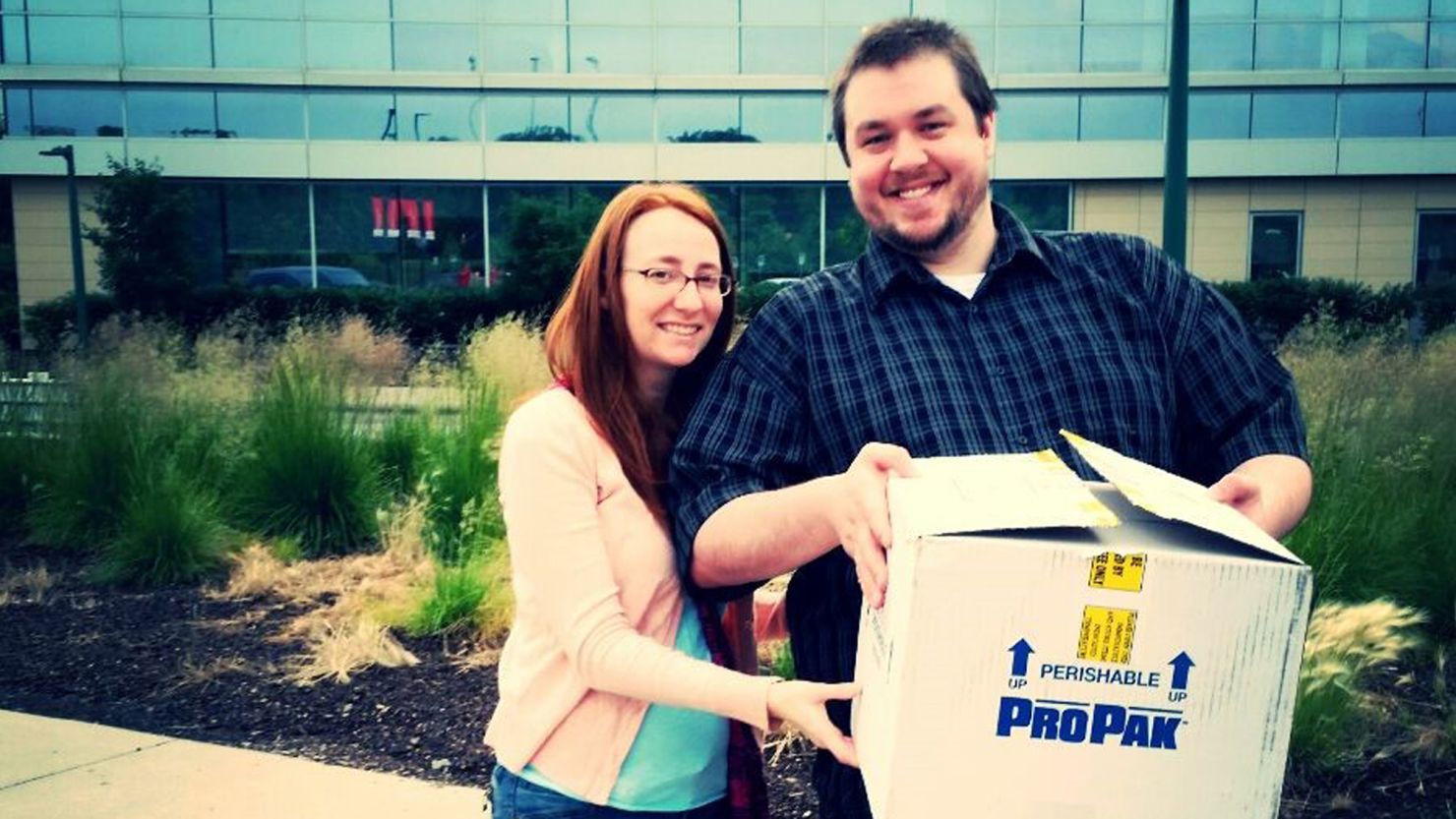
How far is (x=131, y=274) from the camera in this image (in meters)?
19.8

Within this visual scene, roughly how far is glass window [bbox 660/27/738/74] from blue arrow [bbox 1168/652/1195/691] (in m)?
22.2

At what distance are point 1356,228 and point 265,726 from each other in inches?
955

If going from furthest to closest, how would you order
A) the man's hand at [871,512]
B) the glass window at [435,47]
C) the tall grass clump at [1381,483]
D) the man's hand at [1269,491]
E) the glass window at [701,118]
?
the glass window at [701,118] < the glass window at [435,47] < the tall grass clump at [1381,483] < the man's hand at [1269,491] < the man's hand at [871,512]

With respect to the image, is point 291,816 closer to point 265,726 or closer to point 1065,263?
point 265,726

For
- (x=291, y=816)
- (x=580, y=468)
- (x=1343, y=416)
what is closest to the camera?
(x=580, y=468)

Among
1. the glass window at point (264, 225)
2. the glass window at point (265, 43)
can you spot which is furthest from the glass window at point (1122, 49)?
the glass window at point (264, 225)

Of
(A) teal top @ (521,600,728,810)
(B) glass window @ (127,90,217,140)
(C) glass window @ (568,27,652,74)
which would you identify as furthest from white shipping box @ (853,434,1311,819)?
(B) glass window @ (127,90,217,140)

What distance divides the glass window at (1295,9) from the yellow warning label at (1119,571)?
24331mm

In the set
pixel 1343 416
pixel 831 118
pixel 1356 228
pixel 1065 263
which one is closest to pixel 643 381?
pixel 831 118

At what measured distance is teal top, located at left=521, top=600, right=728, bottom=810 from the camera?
Result: 175 cm

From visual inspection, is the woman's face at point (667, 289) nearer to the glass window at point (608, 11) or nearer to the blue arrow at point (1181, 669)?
the blue arrow at point (1181, 669)

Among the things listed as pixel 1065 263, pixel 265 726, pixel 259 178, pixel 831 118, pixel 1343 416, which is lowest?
pixel 265 726

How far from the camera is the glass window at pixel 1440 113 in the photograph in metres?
22.1

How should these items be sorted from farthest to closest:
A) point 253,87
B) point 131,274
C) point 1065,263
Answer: point 253,87, point 131,274, point 1065,263
